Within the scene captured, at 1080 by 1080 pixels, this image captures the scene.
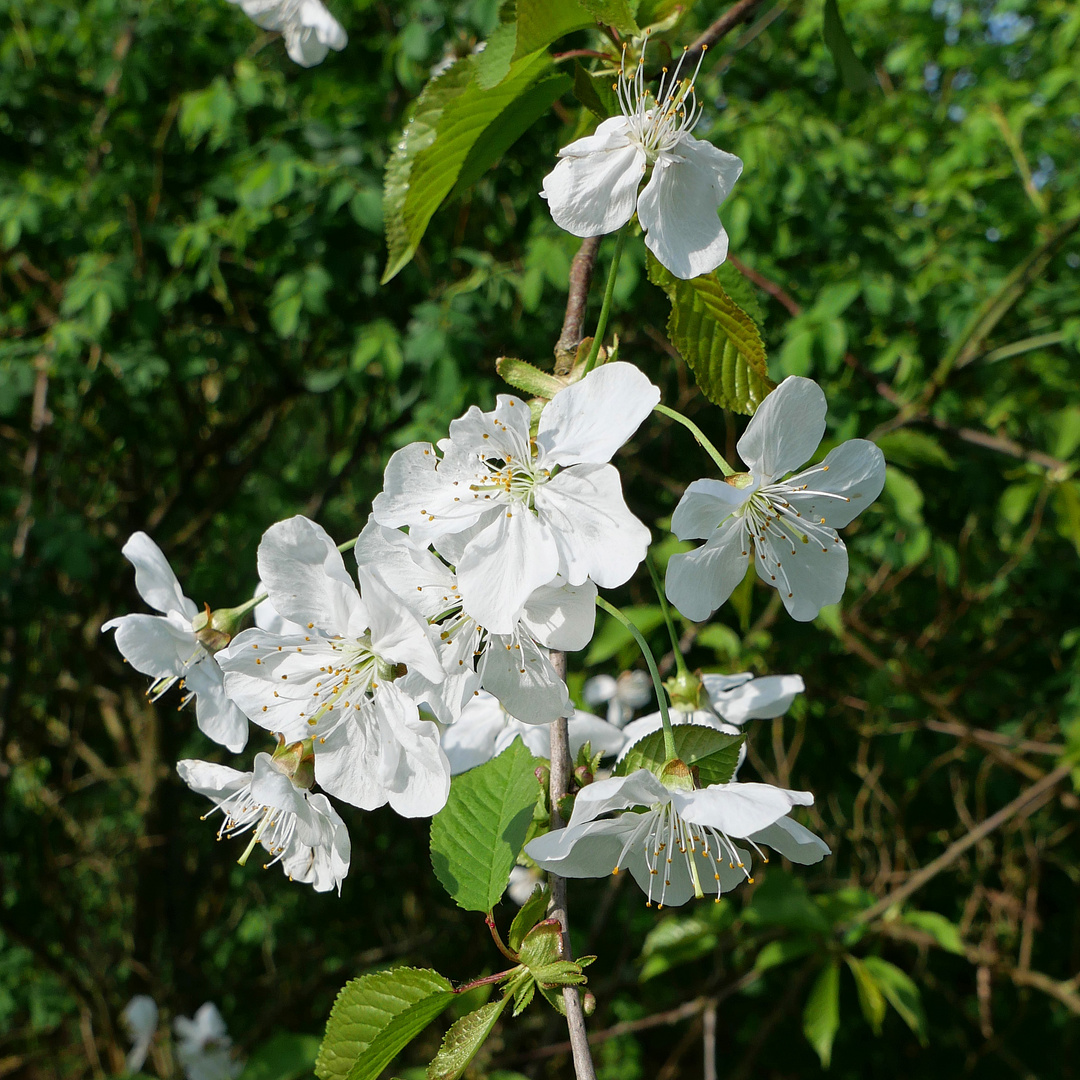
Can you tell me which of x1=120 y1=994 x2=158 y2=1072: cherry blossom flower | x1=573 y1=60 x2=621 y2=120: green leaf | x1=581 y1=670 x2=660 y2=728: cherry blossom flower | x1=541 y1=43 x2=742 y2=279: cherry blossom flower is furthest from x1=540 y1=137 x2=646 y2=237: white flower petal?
x1=120 y1=994 x2=158 y2=1072: cherry blossom flower

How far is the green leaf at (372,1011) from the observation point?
71cm

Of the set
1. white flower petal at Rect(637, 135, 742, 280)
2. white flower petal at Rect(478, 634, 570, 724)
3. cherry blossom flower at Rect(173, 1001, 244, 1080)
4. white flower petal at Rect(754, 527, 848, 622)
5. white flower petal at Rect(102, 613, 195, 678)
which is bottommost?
cherry blossom flower at Rect(173, 1001, 244, 1080)

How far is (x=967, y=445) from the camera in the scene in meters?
2.26

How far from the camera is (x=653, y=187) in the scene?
746 millimetres

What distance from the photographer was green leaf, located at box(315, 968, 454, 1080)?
2.34 ft

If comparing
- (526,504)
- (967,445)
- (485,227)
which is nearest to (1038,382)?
(967,445)

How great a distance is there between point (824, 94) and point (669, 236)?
3648 millimetres

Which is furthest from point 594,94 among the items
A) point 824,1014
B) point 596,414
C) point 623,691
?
point 824,1014

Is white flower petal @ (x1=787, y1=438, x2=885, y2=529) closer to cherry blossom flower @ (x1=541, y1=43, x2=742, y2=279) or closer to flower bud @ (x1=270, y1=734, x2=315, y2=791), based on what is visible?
cherry blossom flower @ (x1=541, y1=43, x2=742, y2=279)

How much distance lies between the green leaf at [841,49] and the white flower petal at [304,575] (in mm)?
862

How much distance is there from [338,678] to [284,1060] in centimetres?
207

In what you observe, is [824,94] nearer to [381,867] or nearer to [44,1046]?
[381,867]

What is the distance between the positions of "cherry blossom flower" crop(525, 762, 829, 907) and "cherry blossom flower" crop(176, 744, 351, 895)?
0.65 feet

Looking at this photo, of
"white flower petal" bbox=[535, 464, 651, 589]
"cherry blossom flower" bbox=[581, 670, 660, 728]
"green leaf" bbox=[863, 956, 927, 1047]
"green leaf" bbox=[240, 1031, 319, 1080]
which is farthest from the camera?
"green leaf" bbox=[240, 1031, 319, 1080]
